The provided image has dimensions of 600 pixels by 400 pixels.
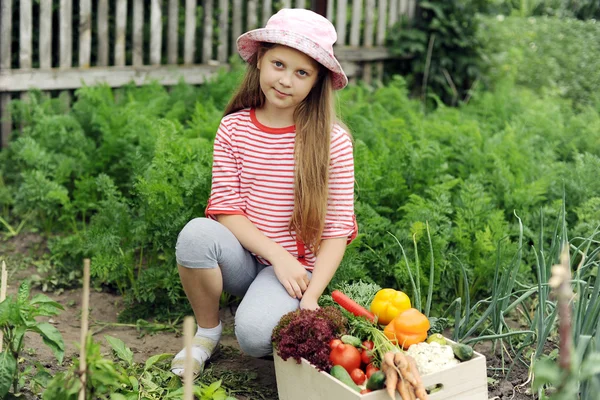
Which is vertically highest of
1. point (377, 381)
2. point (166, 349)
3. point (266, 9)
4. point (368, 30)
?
point (266, 9)

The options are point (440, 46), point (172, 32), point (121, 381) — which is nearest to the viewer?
point (121, 381)

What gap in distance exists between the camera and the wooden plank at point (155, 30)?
623 centimetres

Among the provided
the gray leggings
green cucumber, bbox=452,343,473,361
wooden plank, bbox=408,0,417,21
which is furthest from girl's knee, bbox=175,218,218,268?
wooden plank, bbox=408,0,417,21

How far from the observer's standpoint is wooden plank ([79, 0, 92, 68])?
5.89 m

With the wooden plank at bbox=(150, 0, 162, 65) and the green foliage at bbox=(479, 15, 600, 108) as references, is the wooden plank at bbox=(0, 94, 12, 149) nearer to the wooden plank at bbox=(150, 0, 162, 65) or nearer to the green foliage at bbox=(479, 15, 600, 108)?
the wooden plank at bbox=(150, 0, 162, 65)

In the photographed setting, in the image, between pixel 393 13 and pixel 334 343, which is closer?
pixel 334 343

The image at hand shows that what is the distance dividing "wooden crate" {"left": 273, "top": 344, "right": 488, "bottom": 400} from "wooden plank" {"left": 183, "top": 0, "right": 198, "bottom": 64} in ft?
14.0

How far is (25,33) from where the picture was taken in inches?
222

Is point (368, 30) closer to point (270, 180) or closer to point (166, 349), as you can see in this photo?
point (270, 180)

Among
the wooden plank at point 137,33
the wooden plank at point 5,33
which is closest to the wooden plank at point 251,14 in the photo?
the wooden plank at point 137,33

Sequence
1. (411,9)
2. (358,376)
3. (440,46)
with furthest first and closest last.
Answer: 1. (411,9)
2. (440,46)
3. (358,376)

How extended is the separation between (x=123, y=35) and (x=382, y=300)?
405 centimetres

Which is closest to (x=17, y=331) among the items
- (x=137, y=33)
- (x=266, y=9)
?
(x=137, y=33)

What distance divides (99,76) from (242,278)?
11.1 feet
